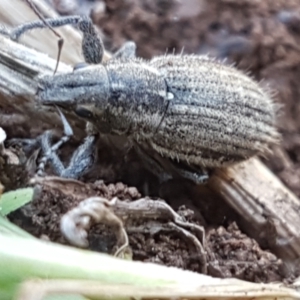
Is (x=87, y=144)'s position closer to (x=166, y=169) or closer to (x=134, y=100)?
(x=134, y=100)

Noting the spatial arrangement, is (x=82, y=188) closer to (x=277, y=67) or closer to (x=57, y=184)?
(x=57, y=184)

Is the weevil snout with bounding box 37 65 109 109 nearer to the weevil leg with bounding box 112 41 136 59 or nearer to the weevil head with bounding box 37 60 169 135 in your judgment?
the weevil head with bounding box 37 60 169 135

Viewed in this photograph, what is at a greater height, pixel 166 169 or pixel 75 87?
pixel 75 87

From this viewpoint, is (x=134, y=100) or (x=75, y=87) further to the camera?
(x=134, y=100)

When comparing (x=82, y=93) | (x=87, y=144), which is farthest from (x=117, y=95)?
(x=87, y=144)

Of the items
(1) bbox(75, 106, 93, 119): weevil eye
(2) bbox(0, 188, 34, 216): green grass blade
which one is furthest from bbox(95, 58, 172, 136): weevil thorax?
(2) bbox(0, 188, 34, 216): green grass blade

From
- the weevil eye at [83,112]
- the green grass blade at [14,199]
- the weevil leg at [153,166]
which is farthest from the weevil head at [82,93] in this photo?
the green grass blade at [14,199]

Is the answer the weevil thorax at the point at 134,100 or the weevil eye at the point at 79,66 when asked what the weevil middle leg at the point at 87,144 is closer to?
the weevil eye at the point at 79,66

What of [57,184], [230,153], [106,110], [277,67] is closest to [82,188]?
[57,184]
